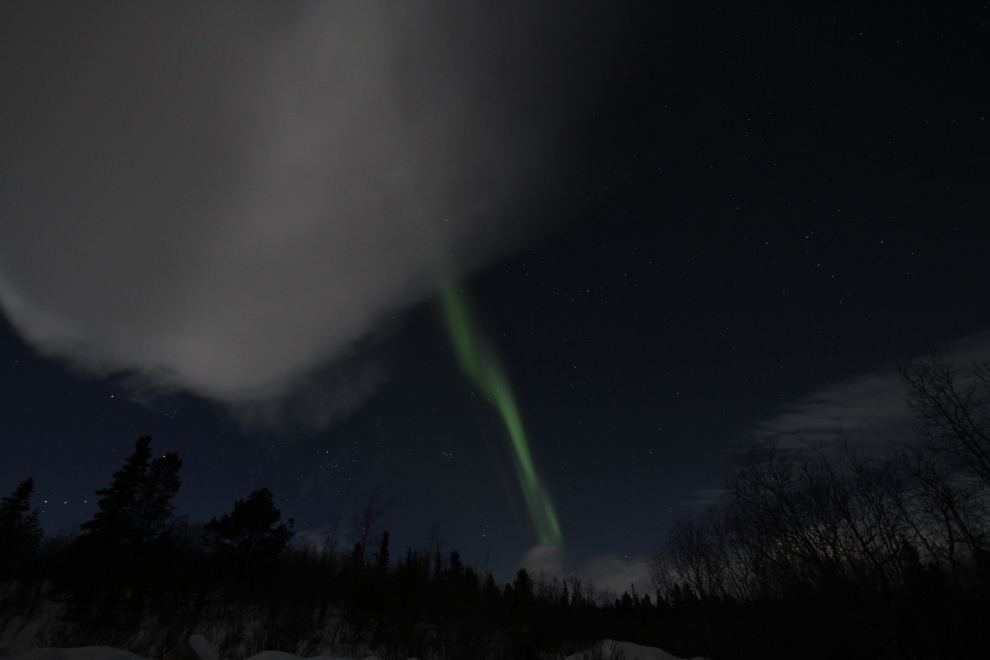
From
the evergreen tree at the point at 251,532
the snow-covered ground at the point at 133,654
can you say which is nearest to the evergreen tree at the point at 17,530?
the evergreen tree at the point at 251,532

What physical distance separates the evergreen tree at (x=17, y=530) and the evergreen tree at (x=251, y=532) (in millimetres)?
13096

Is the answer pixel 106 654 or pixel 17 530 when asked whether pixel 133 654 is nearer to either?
pixel 106 654

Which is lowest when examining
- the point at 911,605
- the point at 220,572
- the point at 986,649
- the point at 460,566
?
the point at 986,649

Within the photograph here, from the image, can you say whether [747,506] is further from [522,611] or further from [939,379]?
[522,611]

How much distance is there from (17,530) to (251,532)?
18.3 meters

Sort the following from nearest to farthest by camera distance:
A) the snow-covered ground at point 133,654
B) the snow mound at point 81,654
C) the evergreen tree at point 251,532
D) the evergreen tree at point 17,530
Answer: the snow mound at point 81,654 < the snow-covered ground at point 133,654 < the evergreen tree at point 17,530 < the evergreen tree at point 251,532

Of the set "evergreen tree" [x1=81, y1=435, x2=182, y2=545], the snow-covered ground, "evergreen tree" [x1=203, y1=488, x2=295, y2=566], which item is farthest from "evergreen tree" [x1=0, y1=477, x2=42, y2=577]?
the snow-covered ground

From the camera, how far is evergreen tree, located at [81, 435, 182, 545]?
35.0 metres

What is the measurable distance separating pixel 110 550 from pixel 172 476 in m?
7.55

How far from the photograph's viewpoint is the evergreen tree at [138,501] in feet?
115

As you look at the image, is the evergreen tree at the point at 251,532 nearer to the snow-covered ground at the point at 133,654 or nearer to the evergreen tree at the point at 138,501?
Answer: the evergreen tree at the point at 138,501

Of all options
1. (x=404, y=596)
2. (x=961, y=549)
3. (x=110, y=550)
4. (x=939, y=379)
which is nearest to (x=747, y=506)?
(x=961, y=549)

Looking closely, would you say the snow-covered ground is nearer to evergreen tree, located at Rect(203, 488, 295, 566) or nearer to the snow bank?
the snow bank

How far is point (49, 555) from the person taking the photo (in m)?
39.3
